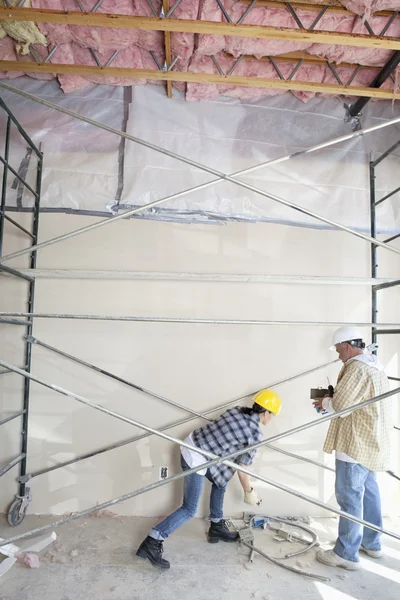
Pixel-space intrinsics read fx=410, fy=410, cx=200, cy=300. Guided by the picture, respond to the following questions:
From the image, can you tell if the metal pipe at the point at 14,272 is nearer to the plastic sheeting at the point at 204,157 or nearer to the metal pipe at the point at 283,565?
the plastic sheeting at the point at 204,157

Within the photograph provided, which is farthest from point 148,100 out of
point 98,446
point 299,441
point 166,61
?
point 299,441

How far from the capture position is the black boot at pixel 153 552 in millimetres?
2521

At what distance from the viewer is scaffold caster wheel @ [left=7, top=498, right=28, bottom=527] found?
297 centimetres

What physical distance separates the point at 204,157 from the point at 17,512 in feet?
10.1

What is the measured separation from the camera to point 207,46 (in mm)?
2883

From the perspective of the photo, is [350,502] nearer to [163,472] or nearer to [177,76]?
[163,472]

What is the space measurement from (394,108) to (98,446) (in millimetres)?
3762

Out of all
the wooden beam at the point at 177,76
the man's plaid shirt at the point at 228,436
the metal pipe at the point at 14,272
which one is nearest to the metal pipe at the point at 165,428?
the man's plaid shirt at the point at 228,436

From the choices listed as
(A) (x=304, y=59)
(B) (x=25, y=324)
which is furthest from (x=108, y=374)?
(A) (x=304, y=59)

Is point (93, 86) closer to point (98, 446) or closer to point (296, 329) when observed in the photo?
point (296, 329)

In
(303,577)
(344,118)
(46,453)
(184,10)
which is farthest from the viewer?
(344,118)

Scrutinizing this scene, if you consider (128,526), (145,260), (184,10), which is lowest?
(128,526)

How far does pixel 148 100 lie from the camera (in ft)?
11.2

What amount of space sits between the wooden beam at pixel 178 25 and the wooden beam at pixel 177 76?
0.54m
